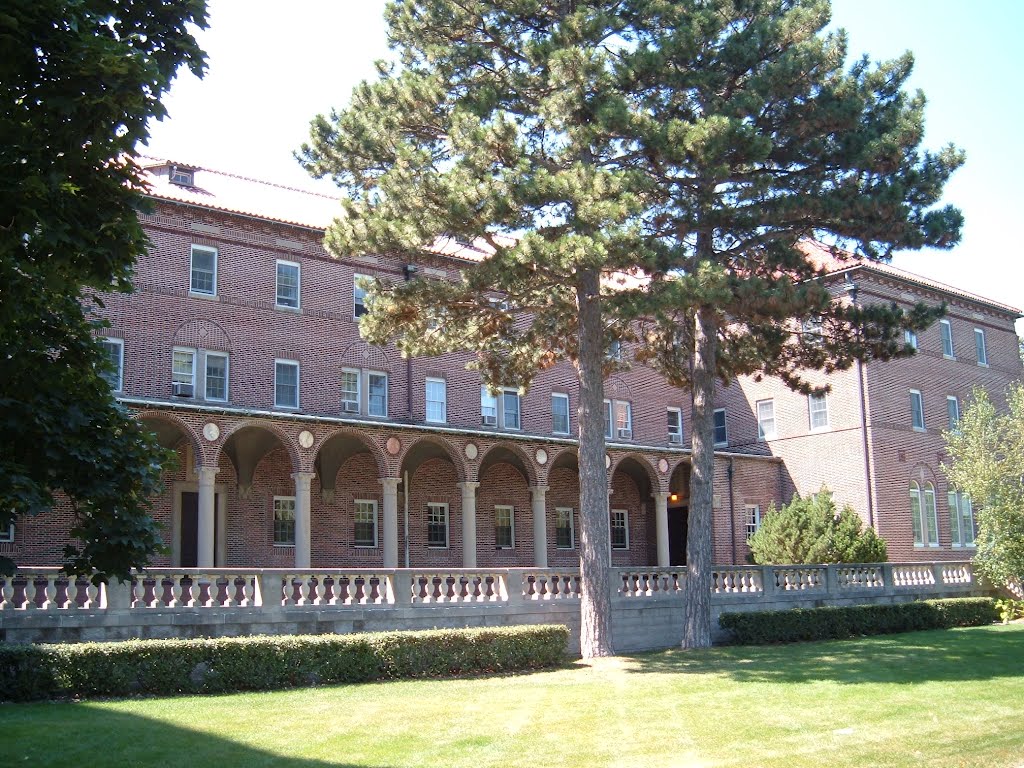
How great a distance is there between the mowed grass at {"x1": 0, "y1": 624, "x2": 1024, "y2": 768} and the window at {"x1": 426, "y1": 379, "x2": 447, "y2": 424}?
15.3 m

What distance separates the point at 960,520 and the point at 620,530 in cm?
1379

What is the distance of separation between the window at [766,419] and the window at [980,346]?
9.47 metres

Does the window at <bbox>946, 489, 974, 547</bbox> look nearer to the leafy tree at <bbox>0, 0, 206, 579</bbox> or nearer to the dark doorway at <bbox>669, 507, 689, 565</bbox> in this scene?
the dark doorway at <bbox>669, 507, 689, 565</bbox>

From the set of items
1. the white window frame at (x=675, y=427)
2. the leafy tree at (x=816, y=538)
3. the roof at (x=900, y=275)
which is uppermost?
the roof at (x=900, y=275)

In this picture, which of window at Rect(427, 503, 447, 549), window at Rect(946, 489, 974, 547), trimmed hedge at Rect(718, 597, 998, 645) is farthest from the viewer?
window at Rect(946, 489, 974, 547)

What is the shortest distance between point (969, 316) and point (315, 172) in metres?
32.0

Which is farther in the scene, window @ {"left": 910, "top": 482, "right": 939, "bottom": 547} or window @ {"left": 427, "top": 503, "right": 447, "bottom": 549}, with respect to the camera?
window @ {"left": 910, "top": 482, "right": 939, "bottom": 547}

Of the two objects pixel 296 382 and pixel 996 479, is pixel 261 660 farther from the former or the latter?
pixel 996 479

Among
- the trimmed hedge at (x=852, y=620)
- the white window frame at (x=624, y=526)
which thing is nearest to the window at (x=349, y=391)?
the white window frame at (x=624, y=526)

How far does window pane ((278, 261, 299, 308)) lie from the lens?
3120 cm

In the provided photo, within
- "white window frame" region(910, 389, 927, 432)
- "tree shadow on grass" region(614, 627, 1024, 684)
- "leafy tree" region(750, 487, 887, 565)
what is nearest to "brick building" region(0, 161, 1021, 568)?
"white window frame" region(910, 389, 927, 432)

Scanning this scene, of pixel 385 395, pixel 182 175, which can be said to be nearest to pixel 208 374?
pixel 385 395

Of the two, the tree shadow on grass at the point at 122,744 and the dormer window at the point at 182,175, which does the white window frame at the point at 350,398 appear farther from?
the tree shadow on grass at the point at 122,744

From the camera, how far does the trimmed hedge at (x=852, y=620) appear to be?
25984 millimetres
